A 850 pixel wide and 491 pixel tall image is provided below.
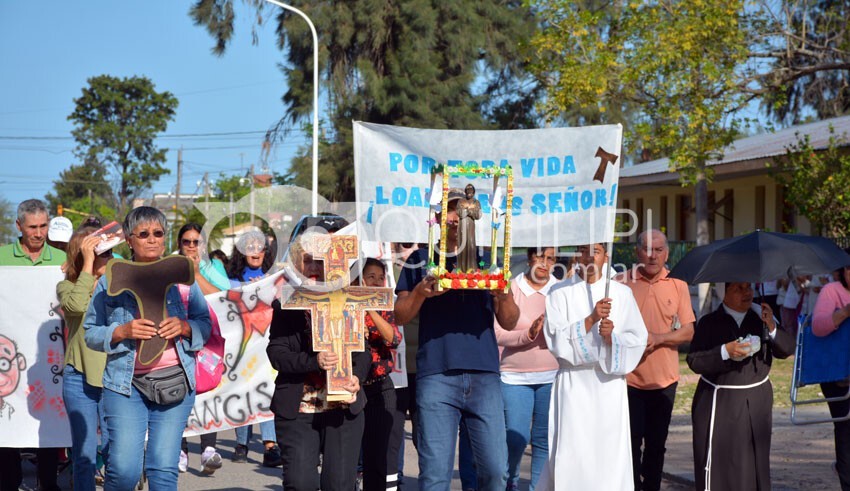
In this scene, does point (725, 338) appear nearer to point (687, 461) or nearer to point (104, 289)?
point (687, 461)

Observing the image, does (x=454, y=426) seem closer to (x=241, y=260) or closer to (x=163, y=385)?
(x=163, y=385)

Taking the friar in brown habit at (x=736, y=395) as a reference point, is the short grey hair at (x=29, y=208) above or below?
above

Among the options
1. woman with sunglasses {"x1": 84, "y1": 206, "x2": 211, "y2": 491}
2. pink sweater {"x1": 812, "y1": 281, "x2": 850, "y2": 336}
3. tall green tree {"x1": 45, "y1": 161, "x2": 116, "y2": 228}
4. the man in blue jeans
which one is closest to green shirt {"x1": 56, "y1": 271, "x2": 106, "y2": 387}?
woman with sunglasses {"x1": 84, "y1": 206, "x2": 211, "y2": 491}

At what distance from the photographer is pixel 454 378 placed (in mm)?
6125

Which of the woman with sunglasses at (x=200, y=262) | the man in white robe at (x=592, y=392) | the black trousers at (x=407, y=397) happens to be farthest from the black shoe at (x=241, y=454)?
the man in white robe at (x=592, y=392)

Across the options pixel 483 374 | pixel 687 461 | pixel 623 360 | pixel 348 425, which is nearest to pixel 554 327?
pixel 623 360

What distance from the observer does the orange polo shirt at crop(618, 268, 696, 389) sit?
313 inches

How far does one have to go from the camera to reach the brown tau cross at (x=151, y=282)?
5.82 m

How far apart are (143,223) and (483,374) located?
81.1 inches

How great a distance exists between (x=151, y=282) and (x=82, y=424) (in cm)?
154

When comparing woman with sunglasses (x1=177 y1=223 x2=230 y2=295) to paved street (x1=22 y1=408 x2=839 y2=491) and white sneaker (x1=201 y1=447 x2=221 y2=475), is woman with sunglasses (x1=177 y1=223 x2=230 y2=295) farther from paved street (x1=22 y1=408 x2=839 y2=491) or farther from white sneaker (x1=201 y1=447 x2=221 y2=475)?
paved street (x1=22 y1=408 x2=839 y2=491)

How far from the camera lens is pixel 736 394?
700cm

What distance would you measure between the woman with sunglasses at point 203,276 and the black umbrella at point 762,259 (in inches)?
162

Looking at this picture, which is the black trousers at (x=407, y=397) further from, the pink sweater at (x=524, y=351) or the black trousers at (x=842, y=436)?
the black trousers at (x=842, y=436)
